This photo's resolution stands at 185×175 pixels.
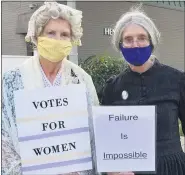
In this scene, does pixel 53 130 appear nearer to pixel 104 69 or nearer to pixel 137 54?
pixel 137 54

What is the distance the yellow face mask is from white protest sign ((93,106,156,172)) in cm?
43

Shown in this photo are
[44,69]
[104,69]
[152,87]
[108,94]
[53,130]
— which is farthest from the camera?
[104,69]

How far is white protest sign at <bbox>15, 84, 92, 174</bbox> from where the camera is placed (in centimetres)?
249

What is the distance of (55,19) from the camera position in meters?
2.60

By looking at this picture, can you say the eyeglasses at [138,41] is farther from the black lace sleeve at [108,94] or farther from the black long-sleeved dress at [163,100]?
the black lace sleeve at [108,94]

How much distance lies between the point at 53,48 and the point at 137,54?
548 mm

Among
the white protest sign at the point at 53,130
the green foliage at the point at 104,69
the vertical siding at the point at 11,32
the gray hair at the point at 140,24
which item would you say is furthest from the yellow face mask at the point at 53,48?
the vertical siding at the point at 11,32

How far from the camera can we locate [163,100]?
2754 mm

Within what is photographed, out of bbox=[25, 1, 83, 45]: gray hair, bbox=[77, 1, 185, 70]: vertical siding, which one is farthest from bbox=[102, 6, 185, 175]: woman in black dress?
bbox=[77, 1, 185, 70]: vertical siding

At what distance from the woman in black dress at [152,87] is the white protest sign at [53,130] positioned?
40cm

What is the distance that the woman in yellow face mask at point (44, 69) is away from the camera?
2.51 metres

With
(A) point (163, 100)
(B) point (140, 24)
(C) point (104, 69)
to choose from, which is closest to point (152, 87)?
(A) point (163, 100)

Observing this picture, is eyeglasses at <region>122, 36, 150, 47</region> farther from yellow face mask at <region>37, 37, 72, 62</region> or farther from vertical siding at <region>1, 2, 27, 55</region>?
vertical siding at <region>1, 2, 27, 55</region>

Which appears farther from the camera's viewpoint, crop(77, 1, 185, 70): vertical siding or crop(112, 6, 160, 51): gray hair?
crop(77, 1, 185, 70): vertical siding
